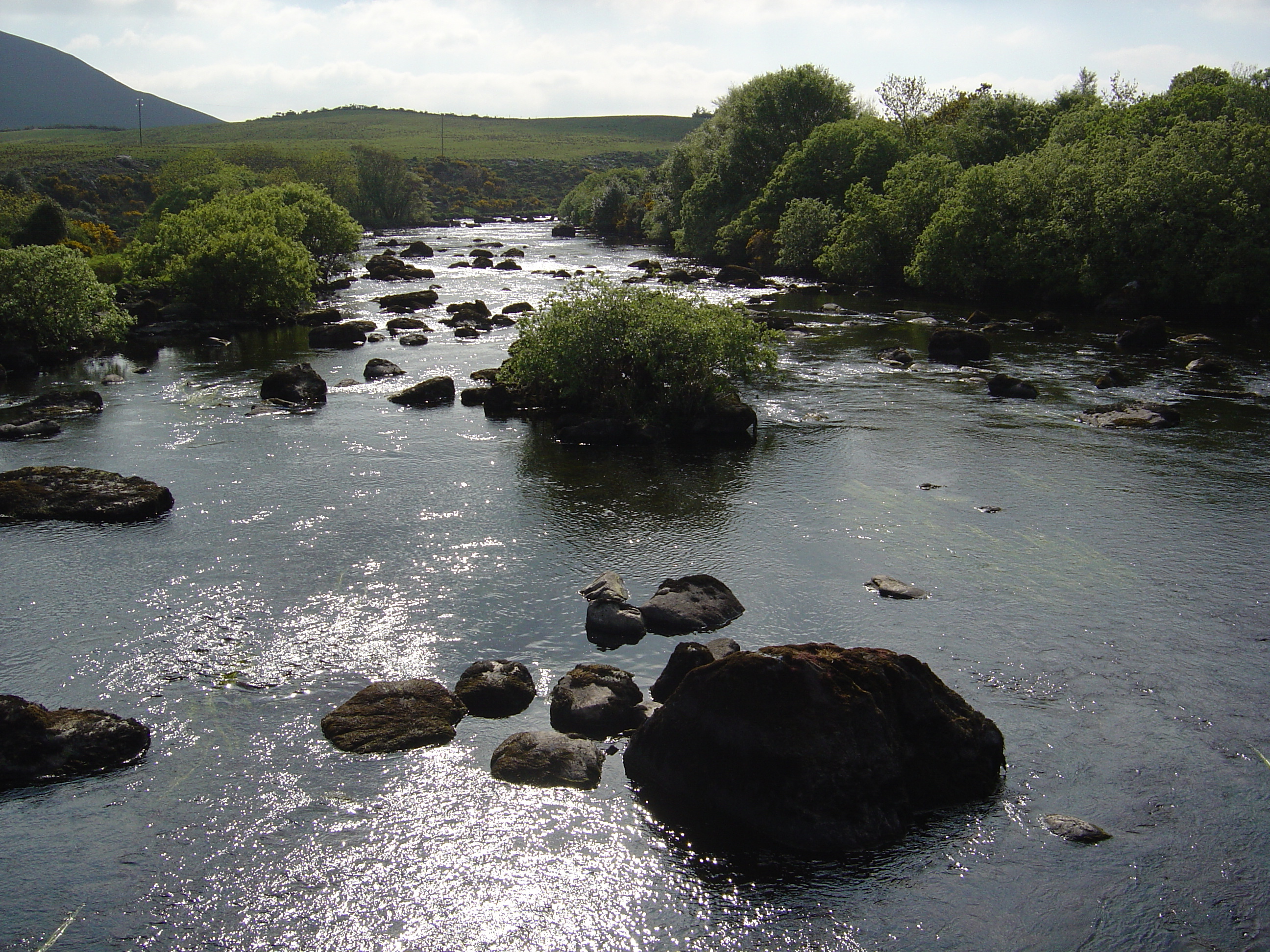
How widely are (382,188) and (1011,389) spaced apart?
124959mm

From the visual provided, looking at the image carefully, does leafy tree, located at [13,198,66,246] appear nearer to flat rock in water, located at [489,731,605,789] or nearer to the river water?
the river water

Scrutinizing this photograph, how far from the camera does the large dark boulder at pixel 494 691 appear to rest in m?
15.5

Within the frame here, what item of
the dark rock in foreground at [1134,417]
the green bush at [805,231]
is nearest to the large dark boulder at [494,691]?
the dark rock in foreground at [1134,417]

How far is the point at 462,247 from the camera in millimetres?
109312

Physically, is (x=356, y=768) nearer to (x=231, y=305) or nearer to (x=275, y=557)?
(x=275, y=557)

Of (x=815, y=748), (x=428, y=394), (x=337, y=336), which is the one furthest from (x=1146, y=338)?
(x=815, y=748)

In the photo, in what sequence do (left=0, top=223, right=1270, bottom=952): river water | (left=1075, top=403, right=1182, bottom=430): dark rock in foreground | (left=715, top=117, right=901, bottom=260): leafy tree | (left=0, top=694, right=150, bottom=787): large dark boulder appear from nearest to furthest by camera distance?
(left=0, top=223, right=1270, bottom=952): river water, (left=0, top=694, right=150, bottom=787): large dark boulder, (left=1075, top=403, right=1182, bottom=430): dark rock in foreground, (left=715, top=117, right=901, bottom=260): leafy tree

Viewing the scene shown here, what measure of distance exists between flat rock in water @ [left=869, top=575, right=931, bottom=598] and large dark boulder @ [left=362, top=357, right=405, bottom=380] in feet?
91.7

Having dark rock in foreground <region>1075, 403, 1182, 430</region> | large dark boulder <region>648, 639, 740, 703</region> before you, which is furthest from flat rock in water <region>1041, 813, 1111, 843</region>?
dark rock in foreground <region>1075, 403, 1182, 430</region>

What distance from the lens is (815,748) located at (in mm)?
12250

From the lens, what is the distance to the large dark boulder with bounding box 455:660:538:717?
15492 millimetres

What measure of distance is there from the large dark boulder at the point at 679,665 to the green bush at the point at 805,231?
63.6 meters

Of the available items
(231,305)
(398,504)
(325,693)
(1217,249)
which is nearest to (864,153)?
(1217,249)

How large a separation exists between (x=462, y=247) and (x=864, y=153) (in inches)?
1909
